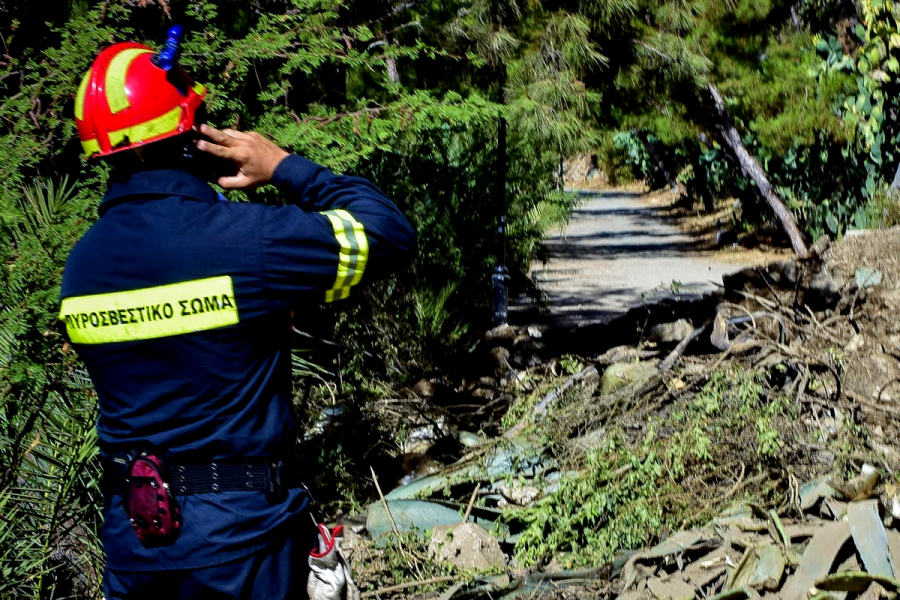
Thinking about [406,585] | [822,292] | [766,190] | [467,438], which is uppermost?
[822,292]

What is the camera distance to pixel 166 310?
7.32ft

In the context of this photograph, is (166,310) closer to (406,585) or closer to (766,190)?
(406,585)

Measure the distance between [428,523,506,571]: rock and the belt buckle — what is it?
→ 1938 millimetres

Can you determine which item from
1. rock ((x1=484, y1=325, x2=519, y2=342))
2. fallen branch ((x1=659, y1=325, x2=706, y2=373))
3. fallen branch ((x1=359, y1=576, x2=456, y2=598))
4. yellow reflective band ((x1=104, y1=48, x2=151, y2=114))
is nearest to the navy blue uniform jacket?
yellow reflective band ((x1=104, y1=48, x2=151, y2=114))

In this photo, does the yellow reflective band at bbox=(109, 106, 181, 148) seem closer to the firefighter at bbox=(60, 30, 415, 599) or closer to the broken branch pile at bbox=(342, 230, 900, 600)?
the firefighter at bbox=(60, 30, 415, 599)

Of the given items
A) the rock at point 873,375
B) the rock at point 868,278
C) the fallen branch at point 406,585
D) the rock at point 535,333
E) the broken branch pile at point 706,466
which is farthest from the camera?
the rock at point 535,333

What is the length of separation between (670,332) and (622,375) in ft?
3.02

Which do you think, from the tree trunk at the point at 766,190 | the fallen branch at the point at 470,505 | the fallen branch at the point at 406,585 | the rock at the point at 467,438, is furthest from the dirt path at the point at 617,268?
the fallen branch at the point at 406,585

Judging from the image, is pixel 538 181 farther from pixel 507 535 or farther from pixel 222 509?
pixel 222 509

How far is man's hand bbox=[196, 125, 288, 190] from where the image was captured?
93.5 inches

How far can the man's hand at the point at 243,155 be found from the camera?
2375mm

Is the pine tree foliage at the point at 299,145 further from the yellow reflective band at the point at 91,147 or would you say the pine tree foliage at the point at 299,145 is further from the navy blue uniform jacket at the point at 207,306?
the yellow reflective band at the point at 91,147

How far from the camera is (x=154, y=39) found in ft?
17.3

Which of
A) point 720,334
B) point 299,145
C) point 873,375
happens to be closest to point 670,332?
point 720,334
